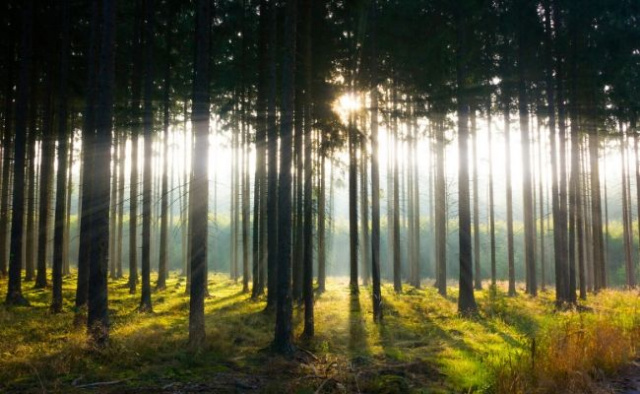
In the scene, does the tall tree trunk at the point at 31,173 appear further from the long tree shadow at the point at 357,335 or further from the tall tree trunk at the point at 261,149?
the long tree shadow at the point at 357,335

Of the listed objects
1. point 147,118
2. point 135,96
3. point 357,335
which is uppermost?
point 135,96

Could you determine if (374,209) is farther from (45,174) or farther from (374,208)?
(45,174)

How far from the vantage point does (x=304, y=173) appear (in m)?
14.4

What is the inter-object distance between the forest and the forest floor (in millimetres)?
62

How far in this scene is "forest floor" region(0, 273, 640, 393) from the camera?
7.30 m

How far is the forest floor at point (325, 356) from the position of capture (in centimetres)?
730

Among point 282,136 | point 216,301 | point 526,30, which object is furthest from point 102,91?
point 526,30

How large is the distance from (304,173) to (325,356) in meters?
6.51

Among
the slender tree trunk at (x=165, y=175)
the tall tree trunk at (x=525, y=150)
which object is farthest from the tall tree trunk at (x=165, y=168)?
the tall tree trunk at (x=525, y=150)

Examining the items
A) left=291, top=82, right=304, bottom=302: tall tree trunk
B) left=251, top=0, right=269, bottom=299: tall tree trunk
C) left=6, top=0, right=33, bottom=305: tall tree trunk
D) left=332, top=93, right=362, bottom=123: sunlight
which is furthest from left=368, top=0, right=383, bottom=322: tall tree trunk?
left=6, top=0, right=33, bottom=305: tall tree trunk

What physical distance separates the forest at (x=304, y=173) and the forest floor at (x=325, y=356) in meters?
0.06

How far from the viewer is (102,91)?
9836mm

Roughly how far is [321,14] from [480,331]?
10034 millimetres

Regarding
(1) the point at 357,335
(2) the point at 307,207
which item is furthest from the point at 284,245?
(1) the point at 357,335
